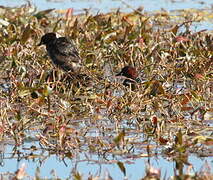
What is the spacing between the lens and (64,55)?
10867 mm

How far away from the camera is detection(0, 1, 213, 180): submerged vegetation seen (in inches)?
298

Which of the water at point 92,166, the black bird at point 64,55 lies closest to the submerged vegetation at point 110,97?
the water at point 92,166

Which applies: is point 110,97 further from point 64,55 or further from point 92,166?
point 92,166

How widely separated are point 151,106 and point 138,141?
1119 mm

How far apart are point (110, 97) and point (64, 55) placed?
6.16ft

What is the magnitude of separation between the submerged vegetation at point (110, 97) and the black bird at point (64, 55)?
17 centimetres

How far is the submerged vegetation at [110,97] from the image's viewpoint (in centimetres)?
756

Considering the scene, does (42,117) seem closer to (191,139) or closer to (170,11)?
(191,139)

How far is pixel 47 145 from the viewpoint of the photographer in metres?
7.61

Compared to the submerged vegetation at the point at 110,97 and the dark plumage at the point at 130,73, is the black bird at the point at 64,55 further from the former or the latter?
the dark plumage at the point at 130,73

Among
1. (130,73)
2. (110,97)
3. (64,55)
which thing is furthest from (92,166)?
(64,55)

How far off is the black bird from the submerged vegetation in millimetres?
168

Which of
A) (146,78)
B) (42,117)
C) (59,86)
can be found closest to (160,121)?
(42,117)

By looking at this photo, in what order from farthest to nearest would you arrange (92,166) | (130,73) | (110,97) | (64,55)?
(64,55) → (130,73) → (110,97) → (92,166)
